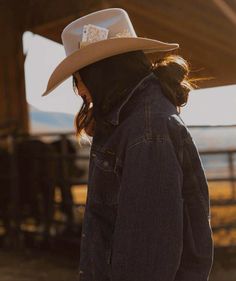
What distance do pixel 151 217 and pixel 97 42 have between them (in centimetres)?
47

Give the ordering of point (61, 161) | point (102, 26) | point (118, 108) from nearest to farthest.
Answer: point (118, 108) < point (102, 26) < point (61, 161)

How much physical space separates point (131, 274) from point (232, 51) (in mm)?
5103

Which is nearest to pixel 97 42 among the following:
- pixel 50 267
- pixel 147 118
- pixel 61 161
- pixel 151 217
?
pixel 147 118

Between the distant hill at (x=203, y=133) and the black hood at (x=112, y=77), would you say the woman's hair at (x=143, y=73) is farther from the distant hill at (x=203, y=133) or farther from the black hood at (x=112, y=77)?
the distant hill at (x=203, y=133)

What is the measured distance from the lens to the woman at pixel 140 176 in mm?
1150

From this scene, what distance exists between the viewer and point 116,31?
4.57 feet

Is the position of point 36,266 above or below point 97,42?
below

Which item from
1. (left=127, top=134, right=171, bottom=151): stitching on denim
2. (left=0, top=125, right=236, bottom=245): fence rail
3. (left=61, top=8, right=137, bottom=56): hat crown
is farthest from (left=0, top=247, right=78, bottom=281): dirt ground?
(left=127, top=134, right=171, bottom=151): stitching on denim

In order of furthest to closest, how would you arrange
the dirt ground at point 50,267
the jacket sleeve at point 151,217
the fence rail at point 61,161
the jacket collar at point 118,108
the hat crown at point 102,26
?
the fence rail at point 61,161 → the dirt ground at point 50,267 → the hat crown at point 102,26 → the jacket collar at point 118,108 → the jacket sleeve at point 151,217

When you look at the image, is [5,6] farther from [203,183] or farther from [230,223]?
[203,183]

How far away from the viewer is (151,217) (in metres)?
1.15

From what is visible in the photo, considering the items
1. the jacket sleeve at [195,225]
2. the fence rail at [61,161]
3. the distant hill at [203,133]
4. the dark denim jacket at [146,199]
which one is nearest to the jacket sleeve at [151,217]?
the dark denim jacket at [146,199]

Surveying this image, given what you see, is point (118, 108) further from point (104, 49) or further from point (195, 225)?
point (195, 225)

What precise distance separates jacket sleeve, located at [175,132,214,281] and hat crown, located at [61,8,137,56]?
1.24 ft
